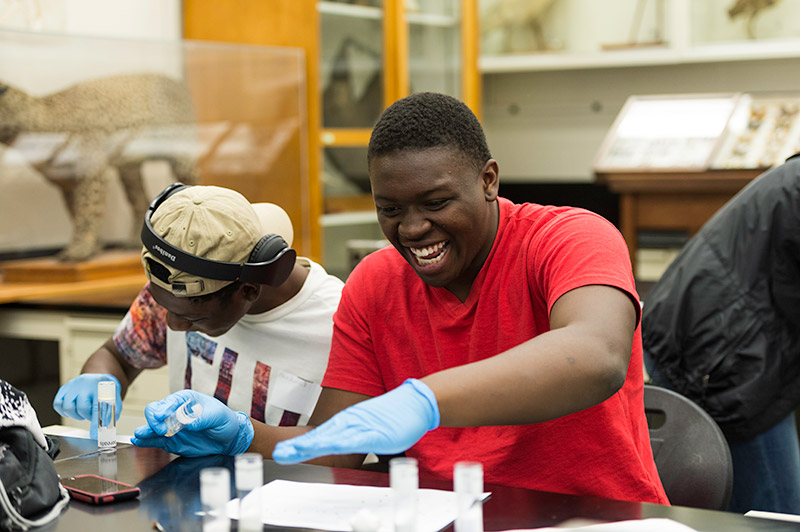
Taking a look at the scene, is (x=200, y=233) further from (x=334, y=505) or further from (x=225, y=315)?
(x=334, y=505)

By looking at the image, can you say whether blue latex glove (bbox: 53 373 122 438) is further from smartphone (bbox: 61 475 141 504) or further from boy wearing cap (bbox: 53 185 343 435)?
smartphone (bbox: 61 475 141 504)

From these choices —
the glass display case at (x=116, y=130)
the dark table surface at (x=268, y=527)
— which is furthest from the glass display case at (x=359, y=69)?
the dark table surface at (x=268, y=527)

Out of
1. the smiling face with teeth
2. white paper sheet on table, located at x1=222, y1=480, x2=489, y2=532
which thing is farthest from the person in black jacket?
white paper sheet on table, located at x1=222, y1=480, x2=489, y2=532

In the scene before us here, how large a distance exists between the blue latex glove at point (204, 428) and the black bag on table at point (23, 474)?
20cm

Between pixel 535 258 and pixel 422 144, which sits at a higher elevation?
pixel 422 144

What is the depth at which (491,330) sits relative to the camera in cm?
131

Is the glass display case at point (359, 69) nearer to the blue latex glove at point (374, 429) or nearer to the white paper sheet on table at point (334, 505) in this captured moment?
the white paper sheet on table at point (334, 505)

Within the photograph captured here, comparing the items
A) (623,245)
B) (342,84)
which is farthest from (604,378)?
(342,84)

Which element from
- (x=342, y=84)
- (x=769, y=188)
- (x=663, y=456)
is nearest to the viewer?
(x=663, y=456)

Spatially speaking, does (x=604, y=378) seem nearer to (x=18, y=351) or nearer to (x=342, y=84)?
(x=18, y=351)

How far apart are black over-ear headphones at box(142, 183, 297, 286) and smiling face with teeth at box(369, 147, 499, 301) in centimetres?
21

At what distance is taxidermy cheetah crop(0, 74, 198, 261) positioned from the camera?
2.77 m

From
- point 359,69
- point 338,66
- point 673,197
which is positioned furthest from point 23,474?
point 359,69

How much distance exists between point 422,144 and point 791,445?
107cm
